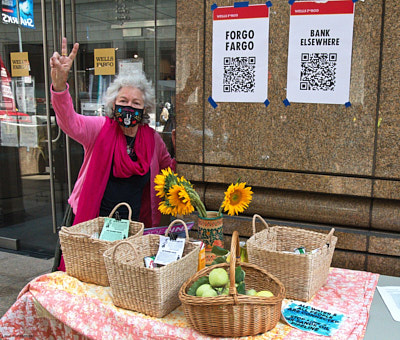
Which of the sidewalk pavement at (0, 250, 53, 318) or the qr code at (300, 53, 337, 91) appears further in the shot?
the sidewalk pavement at (0, 250, 53, 318)

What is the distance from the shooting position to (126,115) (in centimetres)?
253

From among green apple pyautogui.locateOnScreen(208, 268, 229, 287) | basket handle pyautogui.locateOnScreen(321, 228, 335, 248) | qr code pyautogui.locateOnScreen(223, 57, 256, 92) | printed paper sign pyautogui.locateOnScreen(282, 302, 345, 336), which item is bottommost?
printed paper sign pyautogui.locateOnScreen(282, 302, 345, 336)

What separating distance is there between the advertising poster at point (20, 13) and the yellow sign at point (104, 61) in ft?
3.44

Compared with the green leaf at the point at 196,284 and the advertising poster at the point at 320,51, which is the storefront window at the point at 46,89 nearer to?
the advertising poster at the point at 320,51

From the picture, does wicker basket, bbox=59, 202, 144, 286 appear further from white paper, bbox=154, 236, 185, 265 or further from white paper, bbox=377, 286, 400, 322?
white paper, bbox=377, 286, 400, 322

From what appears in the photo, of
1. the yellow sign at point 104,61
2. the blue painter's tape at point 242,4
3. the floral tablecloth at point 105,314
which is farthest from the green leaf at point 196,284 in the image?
the yellow sign at point 104,61

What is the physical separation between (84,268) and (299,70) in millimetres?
1496

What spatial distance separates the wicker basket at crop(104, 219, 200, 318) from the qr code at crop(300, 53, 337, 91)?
1131mm

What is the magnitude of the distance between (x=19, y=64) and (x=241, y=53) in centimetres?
331

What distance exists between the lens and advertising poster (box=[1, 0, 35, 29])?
4.69 m

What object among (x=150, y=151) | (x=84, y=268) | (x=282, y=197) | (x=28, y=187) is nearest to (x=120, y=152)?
(x=150, y=151)

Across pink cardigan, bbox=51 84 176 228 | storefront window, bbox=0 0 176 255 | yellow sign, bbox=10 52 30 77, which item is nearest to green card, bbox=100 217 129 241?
pink cardigan, bbox=51 84 176 228

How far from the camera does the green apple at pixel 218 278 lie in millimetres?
1535

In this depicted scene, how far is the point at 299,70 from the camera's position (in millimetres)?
2297
